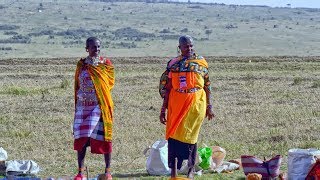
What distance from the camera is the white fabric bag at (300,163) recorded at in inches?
337

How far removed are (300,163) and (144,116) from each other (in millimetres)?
6922

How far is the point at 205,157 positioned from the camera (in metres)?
9.62

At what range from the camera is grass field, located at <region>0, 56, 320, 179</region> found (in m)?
11.3

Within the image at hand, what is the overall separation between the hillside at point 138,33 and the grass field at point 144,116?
2000cm

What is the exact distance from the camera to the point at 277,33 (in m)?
65.4

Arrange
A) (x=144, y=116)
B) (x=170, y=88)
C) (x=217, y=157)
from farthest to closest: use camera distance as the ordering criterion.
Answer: (x=144, y=116)
(x=217, y=157)
(x=170, y=88)

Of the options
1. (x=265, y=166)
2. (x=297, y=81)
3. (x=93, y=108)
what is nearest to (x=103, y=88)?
(x=93, y=108)

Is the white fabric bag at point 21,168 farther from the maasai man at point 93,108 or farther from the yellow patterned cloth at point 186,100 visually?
the yellow patterned cloth at point 186,100

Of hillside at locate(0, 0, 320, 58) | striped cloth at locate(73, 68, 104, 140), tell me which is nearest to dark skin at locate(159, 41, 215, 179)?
striped cloth at locate(73, 68, 104, 140)

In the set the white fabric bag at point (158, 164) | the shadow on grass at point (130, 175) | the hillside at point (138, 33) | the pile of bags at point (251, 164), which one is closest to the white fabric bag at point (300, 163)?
the pile of bags at point (251, 164)

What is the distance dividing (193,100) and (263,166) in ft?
4.12

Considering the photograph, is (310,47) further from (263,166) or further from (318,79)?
(263,166)

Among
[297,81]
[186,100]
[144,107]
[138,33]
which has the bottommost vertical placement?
[138,33]

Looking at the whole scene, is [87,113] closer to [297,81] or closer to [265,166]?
[265,166]
